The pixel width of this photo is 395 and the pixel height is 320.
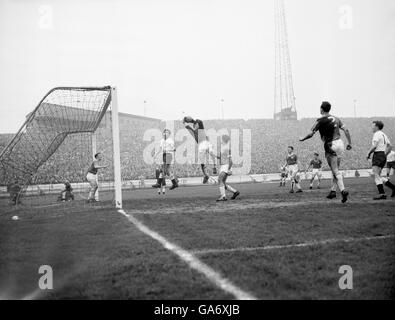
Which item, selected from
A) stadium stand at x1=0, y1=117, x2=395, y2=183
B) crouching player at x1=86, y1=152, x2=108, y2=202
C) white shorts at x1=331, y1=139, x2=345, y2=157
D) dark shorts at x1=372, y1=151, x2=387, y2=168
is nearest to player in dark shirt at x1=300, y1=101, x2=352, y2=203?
white shorts at x1=331, y1=139, x2=345, y2=157

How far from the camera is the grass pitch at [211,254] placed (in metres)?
3.94

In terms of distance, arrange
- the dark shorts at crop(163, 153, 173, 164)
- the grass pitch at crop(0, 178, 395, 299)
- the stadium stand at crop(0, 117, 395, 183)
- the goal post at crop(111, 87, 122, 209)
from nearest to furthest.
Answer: the grass pitch at crop(0, 178, 395, 299), the goal post at crop(111, 87, 122, 209), the dark shorts at crop(163, 153, 173, 164), the stadium stand at crop(0, 117, 395, 183)

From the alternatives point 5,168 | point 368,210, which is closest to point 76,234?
point 368,210

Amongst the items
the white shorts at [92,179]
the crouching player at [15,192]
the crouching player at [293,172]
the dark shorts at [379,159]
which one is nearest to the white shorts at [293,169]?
the crouching player at [293,172]

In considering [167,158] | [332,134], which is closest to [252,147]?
[167,158]

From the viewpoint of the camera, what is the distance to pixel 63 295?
13.0ft

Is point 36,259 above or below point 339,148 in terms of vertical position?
below

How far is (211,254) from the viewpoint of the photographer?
527 cm

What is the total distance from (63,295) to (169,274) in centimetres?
111

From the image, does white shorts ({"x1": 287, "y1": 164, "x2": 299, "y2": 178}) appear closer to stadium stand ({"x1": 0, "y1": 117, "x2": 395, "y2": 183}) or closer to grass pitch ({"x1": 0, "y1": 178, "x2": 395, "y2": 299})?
grass pitch ({"x1": 0, "y1": 178, "x2": 395, "y2": 299})

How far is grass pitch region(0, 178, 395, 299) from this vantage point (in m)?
3.94

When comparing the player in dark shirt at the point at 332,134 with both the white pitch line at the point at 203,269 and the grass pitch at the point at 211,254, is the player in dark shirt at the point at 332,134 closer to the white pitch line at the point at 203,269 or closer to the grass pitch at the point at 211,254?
the grass pitch at the point at 211,254
